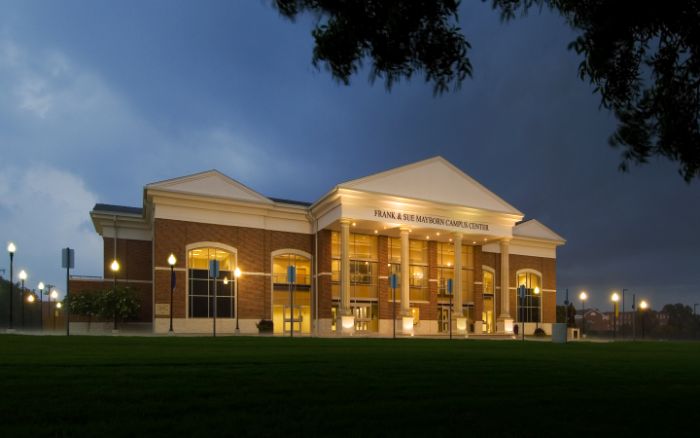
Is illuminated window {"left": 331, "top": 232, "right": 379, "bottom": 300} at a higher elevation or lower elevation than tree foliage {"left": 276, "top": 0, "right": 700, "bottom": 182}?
lower

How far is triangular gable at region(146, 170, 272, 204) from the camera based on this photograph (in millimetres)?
40594

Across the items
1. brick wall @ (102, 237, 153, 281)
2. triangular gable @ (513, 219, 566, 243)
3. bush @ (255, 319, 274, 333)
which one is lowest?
bush @ (255, 319, 274, 333)

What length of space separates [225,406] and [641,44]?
7.87 m

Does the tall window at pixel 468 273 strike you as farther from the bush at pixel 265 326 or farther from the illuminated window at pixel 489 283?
the bush at pixel 265 326

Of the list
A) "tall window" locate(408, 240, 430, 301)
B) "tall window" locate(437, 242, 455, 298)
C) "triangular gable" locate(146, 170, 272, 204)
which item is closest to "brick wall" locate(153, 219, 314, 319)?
"triangular gable" locate(146, 170, 272, 204)

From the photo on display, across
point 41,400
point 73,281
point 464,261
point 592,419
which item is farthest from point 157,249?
point 592,419

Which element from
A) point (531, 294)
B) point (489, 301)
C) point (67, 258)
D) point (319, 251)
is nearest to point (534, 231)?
point (531, 294)

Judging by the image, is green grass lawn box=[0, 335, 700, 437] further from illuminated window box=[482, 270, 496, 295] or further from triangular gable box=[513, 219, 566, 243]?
triangular gable box=[513, 219, 566, 243]

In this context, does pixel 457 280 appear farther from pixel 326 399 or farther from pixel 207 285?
pixel 326 399

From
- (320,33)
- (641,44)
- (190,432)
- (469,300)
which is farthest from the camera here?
(469,300)

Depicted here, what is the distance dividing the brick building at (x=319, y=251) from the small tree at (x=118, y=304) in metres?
2.56

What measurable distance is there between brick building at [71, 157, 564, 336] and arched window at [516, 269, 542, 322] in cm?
712

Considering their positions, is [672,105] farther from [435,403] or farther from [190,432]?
[190,432]

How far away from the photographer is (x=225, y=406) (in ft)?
21.2
